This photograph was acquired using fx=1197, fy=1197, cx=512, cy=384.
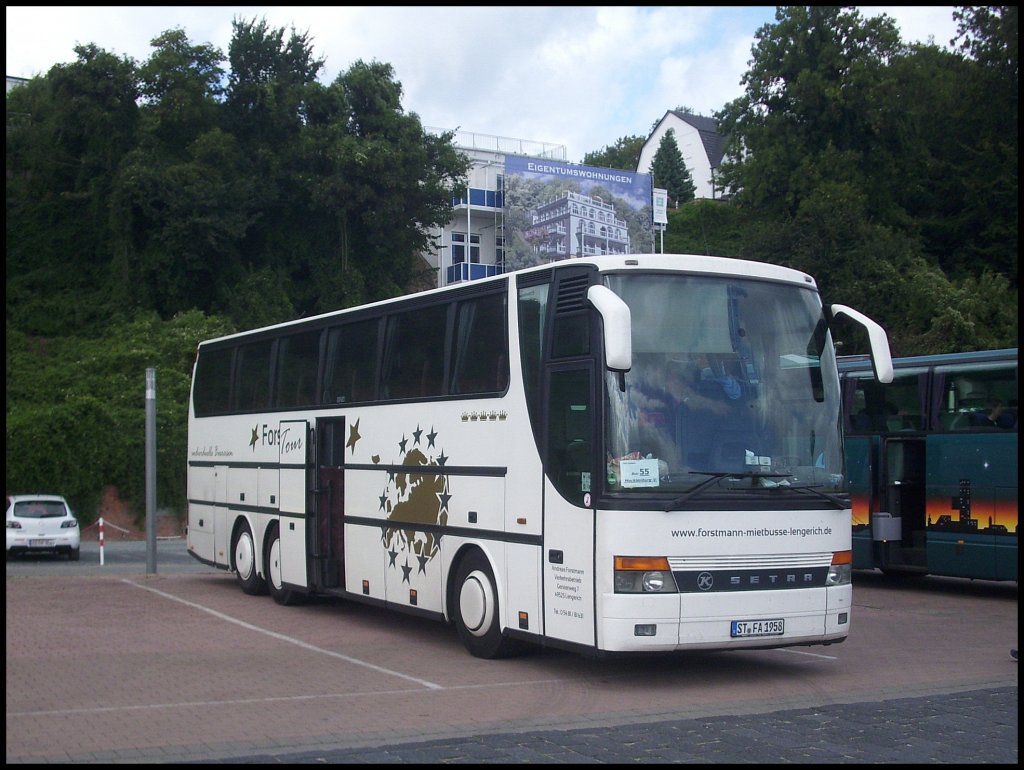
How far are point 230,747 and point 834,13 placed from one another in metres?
51.9

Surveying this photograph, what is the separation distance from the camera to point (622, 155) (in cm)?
10412

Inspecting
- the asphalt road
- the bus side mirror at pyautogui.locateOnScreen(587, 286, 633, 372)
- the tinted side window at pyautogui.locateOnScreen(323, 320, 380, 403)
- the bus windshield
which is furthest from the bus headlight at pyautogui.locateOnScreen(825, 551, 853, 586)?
the tinted side window at pyautogui.locateOnScreen(323, 320, 380, 403)

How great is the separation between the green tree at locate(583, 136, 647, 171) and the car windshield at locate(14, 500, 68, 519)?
256 ft

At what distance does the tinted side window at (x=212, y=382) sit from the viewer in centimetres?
1912

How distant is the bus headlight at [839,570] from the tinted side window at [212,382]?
11071 millimetres

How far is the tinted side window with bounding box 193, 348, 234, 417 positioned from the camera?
19.1m

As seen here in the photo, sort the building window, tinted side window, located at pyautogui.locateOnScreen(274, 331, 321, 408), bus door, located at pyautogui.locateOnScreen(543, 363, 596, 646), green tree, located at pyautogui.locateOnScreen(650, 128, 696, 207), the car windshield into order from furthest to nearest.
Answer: green tree, located at pyautogui.locateOnScreen(650, 128, 696, 207) < the building window < the car windshield < tinted side window, located at pyautogui.locateOnScreen(274, 331, 321, 408) < bus door, located at pyautogui.locateOnScreen(543, 363, 596, 646)

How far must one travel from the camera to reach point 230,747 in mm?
7875

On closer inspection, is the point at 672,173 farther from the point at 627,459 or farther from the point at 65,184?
the point at 627,459

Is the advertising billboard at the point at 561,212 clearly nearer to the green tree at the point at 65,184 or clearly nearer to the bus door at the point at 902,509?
the green tree at the point at 65,184

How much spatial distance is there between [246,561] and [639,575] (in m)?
→ 9.82

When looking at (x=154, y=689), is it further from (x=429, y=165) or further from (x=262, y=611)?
(x=429, y=165)

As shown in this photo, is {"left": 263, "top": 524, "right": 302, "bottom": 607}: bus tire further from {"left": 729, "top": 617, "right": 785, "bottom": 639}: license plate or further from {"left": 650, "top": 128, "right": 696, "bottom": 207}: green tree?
{"left": 650, "top": 128, "right": 696, "bottom": 207}: green tree

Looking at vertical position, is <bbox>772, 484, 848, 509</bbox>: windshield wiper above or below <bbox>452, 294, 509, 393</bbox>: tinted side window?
below
